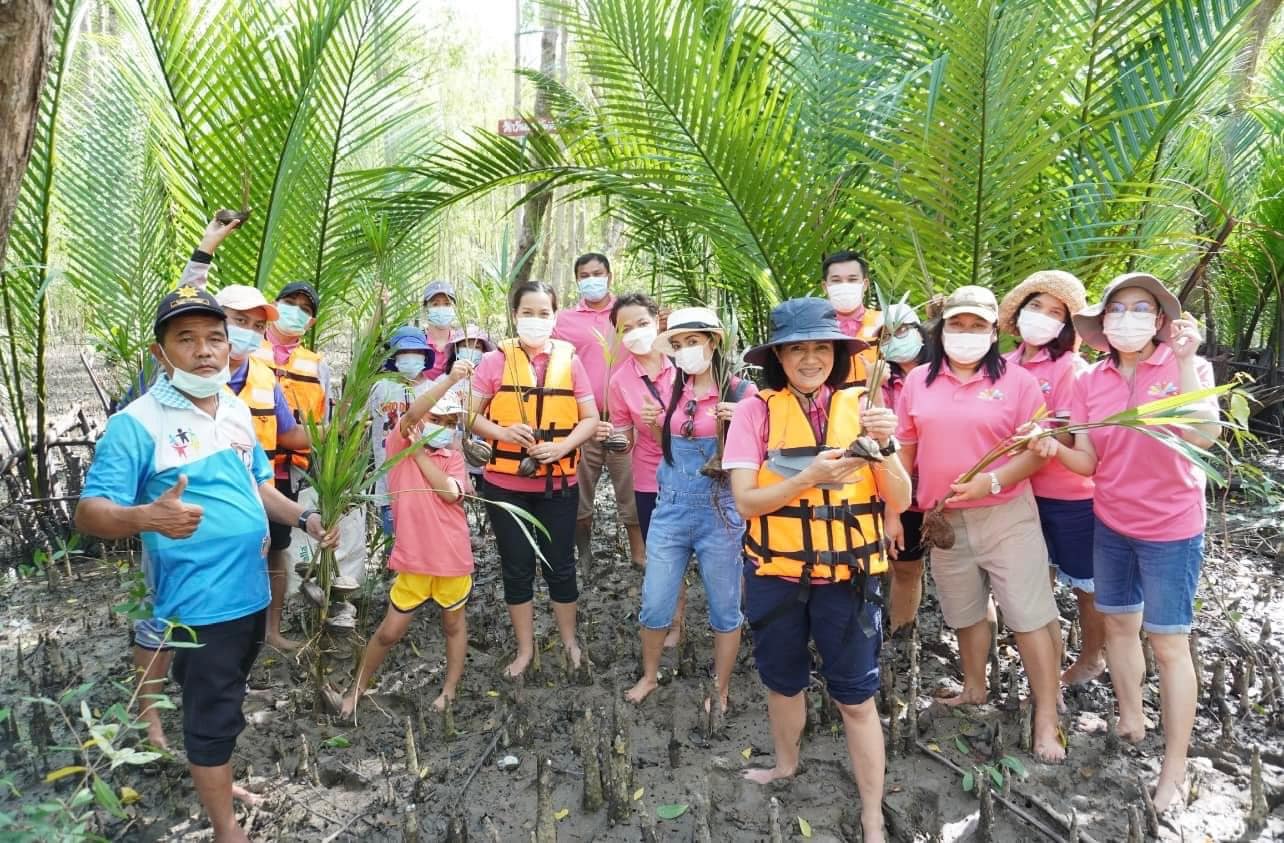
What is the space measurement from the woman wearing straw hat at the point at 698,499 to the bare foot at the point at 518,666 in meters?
0.72

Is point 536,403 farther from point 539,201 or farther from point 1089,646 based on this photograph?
point 539,201

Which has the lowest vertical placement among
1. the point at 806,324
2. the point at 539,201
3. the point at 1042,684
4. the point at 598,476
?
the point at 1042,684

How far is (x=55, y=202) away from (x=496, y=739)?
172 inches

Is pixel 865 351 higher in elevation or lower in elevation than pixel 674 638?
higher

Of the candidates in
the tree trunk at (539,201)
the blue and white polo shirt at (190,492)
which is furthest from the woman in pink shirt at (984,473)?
the tree trunk at (539,201)

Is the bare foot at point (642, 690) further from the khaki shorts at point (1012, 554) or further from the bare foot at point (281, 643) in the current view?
the bare foot at point (281, 643)

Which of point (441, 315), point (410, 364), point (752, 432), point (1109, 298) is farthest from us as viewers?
point (441, 315)

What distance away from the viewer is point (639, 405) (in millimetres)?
3750

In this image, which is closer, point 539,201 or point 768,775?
point 768,775

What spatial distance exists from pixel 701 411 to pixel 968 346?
1.07 meters

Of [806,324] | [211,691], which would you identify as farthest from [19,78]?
[806,324]

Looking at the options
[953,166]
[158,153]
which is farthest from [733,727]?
[158,153]

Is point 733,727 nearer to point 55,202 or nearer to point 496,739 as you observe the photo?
point 496,739

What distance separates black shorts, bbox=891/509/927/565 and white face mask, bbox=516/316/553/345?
182cm
